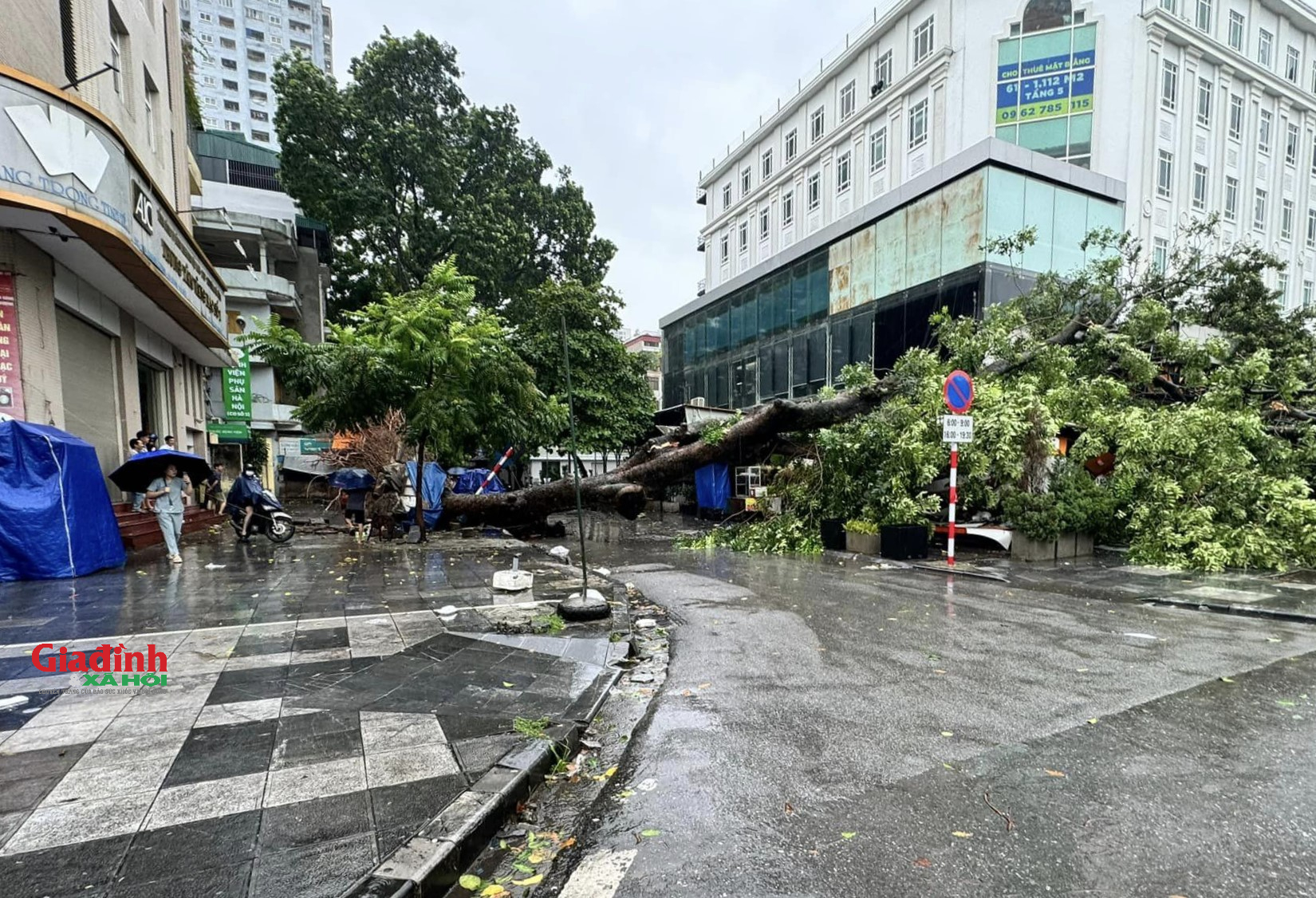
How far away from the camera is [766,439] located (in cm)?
1425

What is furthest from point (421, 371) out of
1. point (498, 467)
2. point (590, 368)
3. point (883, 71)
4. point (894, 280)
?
point (883, 71)

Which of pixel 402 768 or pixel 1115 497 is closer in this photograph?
pixel 402 768

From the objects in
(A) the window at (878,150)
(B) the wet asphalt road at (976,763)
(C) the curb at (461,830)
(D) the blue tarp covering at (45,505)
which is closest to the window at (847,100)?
(A) the window at (878,150)

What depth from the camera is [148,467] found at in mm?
9758

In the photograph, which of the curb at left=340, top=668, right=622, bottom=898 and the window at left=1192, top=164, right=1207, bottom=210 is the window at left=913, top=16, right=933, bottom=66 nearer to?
the window at left=1192, top=164, right=1207, bottom=210

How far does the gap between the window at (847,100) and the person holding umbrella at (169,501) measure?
3559 cm

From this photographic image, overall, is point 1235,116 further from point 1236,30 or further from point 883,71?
point 883,71

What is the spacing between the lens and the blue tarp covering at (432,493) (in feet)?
48.6

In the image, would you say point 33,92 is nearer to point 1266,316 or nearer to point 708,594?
point 708,594

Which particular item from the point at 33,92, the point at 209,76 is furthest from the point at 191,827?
the point at 209,76

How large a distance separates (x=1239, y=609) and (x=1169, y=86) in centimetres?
3046

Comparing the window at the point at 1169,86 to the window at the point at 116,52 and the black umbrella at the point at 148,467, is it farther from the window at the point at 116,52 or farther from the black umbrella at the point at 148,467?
the black umbrella at the point at 148,467

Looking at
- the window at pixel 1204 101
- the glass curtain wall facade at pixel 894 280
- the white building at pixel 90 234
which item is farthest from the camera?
the window at pixel 1204 101

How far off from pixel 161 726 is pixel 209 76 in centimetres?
9565
